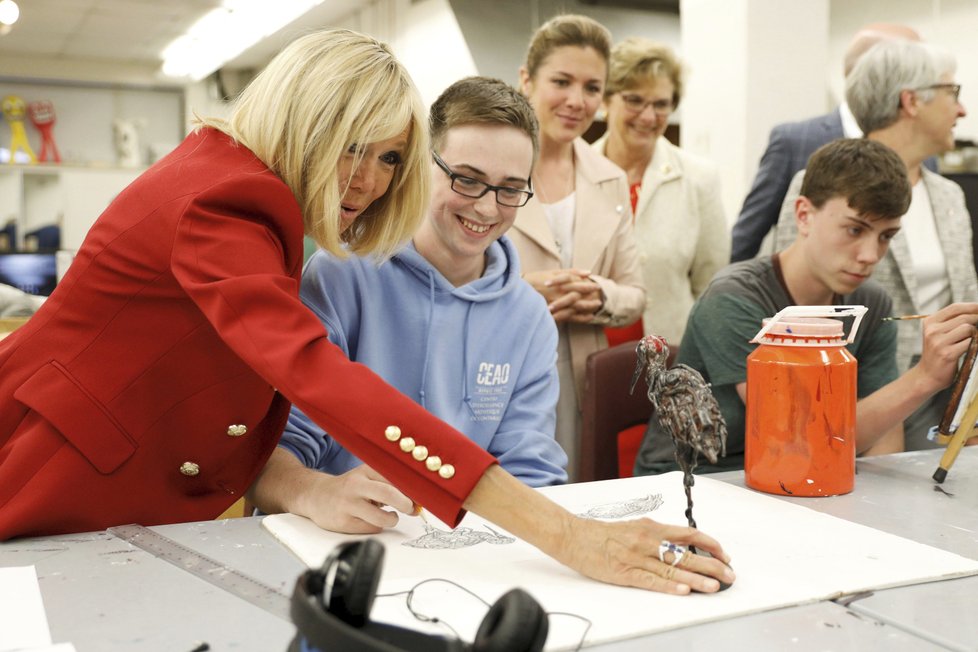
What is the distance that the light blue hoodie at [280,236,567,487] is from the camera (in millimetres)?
1531

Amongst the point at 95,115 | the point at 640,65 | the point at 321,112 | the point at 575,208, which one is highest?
the point at 95,115

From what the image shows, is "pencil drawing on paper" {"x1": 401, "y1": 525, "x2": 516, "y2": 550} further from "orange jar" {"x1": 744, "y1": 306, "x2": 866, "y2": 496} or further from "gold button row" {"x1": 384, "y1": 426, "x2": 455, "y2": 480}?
"orange jar" {"x1": 744, "y1": 306, "x2": 866, "y2": 496}

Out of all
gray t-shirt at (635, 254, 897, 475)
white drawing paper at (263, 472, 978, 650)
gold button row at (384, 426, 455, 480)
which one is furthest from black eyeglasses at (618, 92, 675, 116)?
gold button row at (384, 426, 455, 480)

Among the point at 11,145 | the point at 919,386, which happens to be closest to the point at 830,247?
the point at 919,386

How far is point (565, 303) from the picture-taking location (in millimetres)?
2172

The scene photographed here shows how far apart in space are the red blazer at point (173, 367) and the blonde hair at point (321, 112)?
0.12ft

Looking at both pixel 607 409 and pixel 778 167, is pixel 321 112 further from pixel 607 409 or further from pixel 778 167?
pixel 778 167

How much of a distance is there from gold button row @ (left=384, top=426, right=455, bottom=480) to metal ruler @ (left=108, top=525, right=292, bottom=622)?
0.19 m

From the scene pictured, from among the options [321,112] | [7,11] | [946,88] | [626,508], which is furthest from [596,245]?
[7,11]

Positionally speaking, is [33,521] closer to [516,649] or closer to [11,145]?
[516,649]

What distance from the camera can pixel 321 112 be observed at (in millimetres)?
1166

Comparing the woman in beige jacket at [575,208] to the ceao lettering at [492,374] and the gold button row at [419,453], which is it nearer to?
the ceao lettering at [492,374]

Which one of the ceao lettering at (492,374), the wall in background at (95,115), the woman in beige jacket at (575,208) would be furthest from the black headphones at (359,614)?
the wall in background at (95,115)

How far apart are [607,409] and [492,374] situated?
0.45 m
